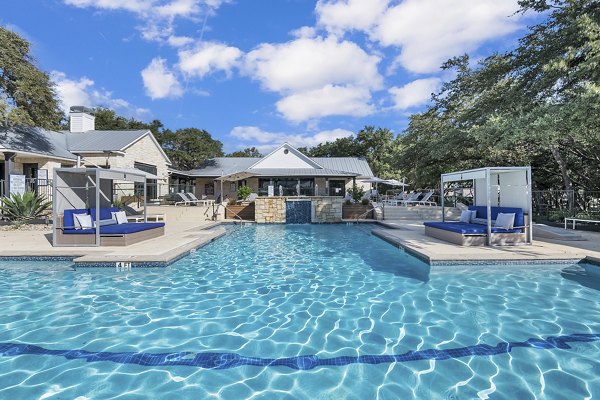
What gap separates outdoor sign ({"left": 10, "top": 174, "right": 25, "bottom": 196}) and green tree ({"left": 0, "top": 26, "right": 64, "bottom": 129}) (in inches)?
128

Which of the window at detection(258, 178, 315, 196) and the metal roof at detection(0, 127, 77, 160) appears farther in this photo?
the window at detection(258, 178, 315, 196)

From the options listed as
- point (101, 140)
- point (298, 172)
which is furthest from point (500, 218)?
point (101, 140)

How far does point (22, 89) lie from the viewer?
17938 mm

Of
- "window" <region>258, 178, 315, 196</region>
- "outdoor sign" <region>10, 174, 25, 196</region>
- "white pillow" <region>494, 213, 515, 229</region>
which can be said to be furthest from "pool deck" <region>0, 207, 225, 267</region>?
"window" <region>258, 178, 315, 196</region>

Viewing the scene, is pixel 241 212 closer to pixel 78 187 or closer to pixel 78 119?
pixel 78 187

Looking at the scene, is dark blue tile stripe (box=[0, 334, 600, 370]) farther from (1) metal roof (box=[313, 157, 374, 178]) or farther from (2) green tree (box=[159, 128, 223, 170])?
(2) green tree (box=[159, 128, 223, 170])

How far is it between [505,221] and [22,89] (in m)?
24.1

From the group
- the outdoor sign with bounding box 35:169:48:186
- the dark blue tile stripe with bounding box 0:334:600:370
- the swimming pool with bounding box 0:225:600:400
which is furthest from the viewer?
the outdoor sign with bounding box 35:169:48:186

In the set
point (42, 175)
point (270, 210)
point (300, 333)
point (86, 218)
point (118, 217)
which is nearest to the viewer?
point (300, 333)

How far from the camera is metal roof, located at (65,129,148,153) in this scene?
22344 mm

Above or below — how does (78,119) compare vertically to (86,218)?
above

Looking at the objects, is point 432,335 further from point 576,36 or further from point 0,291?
point 576,36

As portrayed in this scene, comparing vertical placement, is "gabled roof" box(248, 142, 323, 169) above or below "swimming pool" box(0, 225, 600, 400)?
above

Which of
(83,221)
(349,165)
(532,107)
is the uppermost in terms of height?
(532,107)
